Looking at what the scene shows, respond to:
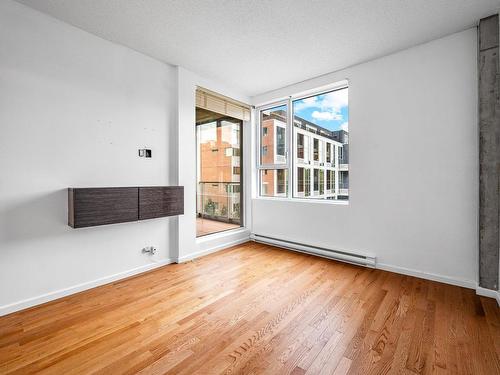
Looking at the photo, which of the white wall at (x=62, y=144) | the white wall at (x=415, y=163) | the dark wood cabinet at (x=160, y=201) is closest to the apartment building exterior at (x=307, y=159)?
the white wall at (x=415, y=163)

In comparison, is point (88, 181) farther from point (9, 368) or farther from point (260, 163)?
point (260, 163)

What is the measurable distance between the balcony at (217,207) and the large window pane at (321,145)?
44.7 inches

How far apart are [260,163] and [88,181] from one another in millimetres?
2808

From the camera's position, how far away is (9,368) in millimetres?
1488

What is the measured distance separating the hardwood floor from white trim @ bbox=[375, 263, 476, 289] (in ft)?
0.33

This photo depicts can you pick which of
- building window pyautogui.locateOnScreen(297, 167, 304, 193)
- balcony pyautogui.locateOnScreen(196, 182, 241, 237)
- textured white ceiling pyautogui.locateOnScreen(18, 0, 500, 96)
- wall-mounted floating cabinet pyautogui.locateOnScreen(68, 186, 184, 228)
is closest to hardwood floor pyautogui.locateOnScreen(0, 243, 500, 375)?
wall-mounted floating cabinet pyautogui.locateOnScreen(68, 186, 184, 228)

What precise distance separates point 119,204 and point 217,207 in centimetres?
187

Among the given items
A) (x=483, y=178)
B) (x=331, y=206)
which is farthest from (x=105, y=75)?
(x=483, y=178)

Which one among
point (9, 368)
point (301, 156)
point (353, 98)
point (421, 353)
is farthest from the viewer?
point (301, 156)

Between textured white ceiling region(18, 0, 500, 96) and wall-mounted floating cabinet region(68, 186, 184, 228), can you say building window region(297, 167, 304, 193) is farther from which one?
wall-mounted floating cabinet region(68, 186, 184, 228)

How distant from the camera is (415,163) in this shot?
2805 millimetres

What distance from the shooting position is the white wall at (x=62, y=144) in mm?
2115

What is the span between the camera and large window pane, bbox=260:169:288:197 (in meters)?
4.30

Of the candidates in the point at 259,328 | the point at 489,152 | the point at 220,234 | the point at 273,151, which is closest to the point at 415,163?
the point at 489,152
